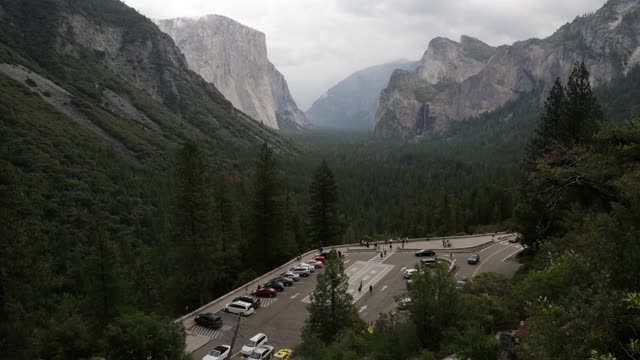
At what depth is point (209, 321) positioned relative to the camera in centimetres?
3406

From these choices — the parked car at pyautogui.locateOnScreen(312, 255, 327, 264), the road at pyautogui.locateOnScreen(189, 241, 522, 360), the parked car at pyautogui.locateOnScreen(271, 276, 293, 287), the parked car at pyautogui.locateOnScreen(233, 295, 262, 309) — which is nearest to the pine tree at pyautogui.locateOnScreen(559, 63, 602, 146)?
the road at pyautogui.locateOnScreen(189, 241, 522, 360)

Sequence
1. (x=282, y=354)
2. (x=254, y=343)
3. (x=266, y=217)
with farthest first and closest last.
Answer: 1. (x=266, y=217)
2. (x=254, y=343)
3. (x=282, y=354)

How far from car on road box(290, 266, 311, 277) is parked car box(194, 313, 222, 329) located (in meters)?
12.7

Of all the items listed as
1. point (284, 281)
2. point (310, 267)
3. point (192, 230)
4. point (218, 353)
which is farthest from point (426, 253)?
point (218, 353)

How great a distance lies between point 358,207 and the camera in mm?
131875

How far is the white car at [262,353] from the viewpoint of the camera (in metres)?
29.0

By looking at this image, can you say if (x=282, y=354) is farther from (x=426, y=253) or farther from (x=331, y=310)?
(x=426, y=253)

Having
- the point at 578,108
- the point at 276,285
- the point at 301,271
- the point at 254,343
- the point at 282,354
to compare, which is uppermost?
the point at 578,108

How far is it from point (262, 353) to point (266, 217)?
75.3 ft

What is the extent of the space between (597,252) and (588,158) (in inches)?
259

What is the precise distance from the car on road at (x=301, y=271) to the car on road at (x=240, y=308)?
977cm

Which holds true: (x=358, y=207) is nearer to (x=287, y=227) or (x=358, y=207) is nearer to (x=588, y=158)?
(x=287, y=227)

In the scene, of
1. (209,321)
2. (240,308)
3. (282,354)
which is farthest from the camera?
(240,308)

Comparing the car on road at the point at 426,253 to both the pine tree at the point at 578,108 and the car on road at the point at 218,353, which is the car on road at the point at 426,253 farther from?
the car on road at the point at 218,353
